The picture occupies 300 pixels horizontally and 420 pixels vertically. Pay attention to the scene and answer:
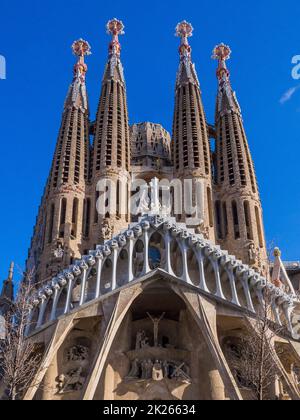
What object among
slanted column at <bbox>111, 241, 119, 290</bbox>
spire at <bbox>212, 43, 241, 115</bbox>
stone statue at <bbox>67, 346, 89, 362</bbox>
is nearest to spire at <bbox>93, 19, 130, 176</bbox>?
spire at <bbox>212, 43, 241, 115</bbox>

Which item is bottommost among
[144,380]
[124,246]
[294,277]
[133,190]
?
[144,380]

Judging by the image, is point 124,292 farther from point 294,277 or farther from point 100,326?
point 294,277

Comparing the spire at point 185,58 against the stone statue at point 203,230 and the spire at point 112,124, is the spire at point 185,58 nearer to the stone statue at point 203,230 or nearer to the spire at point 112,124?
the spire at point 112,124

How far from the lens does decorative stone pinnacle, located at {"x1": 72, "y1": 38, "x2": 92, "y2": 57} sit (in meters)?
38.9

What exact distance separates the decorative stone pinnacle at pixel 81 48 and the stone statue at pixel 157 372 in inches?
995

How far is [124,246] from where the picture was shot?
76.9ft

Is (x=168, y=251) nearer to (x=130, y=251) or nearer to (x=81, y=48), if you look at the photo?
(x=130, y=251)

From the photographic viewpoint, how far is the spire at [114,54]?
121 ft

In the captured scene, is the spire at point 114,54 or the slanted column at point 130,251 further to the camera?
the spire at point 114,54

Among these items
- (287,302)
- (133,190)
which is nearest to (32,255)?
(133,190)

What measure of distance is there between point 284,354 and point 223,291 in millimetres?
3603

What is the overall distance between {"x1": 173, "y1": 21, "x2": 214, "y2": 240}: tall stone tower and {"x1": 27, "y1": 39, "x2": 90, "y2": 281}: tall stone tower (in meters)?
5.77

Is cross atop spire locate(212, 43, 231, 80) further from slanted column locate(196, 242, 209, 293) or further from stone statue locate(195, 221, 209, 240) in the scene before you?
slanted column locate(196, 242, 209, 293)

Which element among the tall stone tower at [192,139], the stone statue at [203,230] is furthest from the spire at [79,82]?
the stone statue at [203,230]
